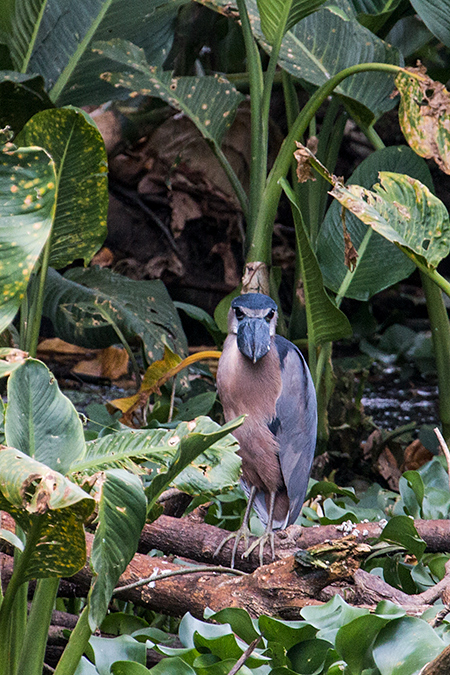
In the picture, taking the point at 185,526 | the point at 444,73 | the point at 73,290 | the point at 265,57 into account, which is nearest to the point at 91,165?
the point at 73,290

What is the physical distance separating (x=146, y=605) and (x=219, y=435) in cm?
73

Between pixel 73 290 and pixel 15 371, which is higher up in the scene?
pixel 15 371

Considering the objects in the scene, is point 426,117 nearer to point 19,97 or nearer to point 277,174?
point 277,174

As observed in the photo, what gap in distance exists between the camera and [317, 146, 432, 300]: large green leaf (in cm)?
241

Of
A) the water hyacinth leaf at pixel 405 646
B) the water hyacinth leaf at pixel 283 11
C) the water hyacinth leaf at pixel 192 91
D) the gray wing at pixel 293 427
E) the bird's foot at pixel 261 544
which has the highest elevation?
the water hyacinth leaf at pixel 283 11

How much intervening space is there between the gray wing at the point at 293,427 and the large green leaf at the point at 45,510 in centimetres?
96

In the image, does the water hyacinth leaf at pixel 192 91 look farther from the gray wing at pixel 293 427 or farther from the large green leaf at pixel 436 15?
the gray wing at pixel 293 427

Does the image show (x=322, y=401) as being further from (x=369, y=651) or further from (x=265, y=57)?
(x=265, y=57)

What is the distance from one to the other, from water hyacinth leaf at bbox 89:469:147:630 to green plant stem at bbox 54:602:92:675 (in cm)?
11

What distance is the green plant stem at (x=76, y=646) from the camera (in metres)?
0.92

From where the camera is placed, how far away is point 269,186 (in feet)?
7.10

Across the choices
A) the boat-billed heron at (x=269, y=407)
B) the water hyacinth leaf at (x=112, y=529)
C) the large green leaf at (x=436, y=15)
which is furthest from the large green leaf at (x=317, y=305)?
the water hyacinth leaf at (x=112, y=529)

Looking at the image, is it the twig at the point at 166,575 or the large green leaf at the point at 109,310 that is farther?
the large green leaf at the point at 109,310

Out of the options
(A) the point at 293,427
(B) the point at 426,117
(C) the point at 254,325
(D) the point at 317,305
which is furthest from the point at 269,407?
(B) the point at 426,117
